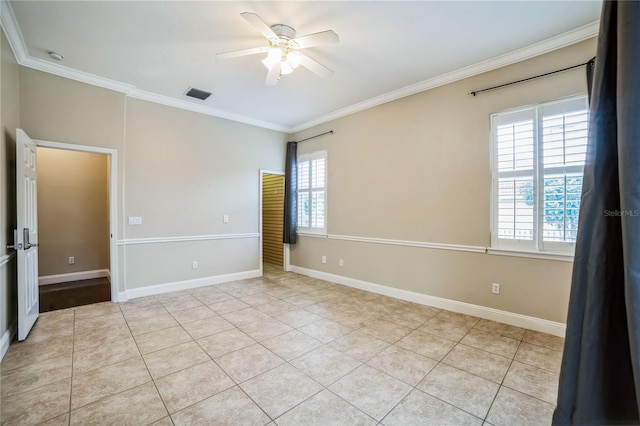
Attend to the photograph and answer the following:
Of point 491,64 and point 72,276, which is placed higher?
point 491,64

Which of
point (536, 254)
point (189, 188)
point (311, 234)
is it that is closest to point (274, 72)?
point (189, 188)

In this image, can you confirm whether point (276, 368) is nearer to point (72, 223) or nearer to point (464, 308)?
point (464, 308)

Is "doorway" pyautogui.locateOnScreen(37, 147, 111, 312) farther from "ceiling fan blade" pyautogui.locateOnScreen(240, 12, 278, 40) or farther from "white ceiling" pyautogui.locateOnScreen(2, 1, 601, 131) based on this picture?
"ceiling fan blade" pyautogui.locateOnScreen(240, 12, 278, 40)

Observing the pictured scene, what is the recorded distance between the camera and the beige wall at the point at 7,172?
103 inches

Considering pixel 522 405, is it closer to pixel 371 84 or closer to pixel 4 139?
pixel 371 84

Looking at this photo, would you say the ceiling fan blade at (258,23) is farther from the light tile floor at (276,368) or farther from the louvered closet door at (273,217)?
the louvered closet door at (273,217)

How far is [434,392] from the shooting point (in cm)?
205

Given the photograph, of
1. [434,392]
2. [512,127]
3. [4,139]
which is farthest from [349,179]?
[4,139]

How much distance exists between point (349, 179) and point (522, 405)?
140 inches

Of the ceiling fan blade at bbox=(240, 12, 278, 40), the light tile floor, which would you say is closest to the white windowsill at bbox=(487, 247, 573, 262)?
the light tile floor

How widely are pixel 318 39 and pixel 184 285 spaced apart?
403 centimetres

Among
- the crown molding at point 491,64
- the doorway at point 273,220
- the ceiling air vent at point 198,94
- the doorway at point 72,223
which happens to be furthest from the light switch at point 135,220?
the crown molding at point 491,64

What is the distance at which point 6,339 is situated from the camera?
2.61 metres

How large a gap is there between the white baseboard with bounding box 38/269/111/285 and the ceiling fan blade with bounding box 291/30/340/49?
18.1 feet
